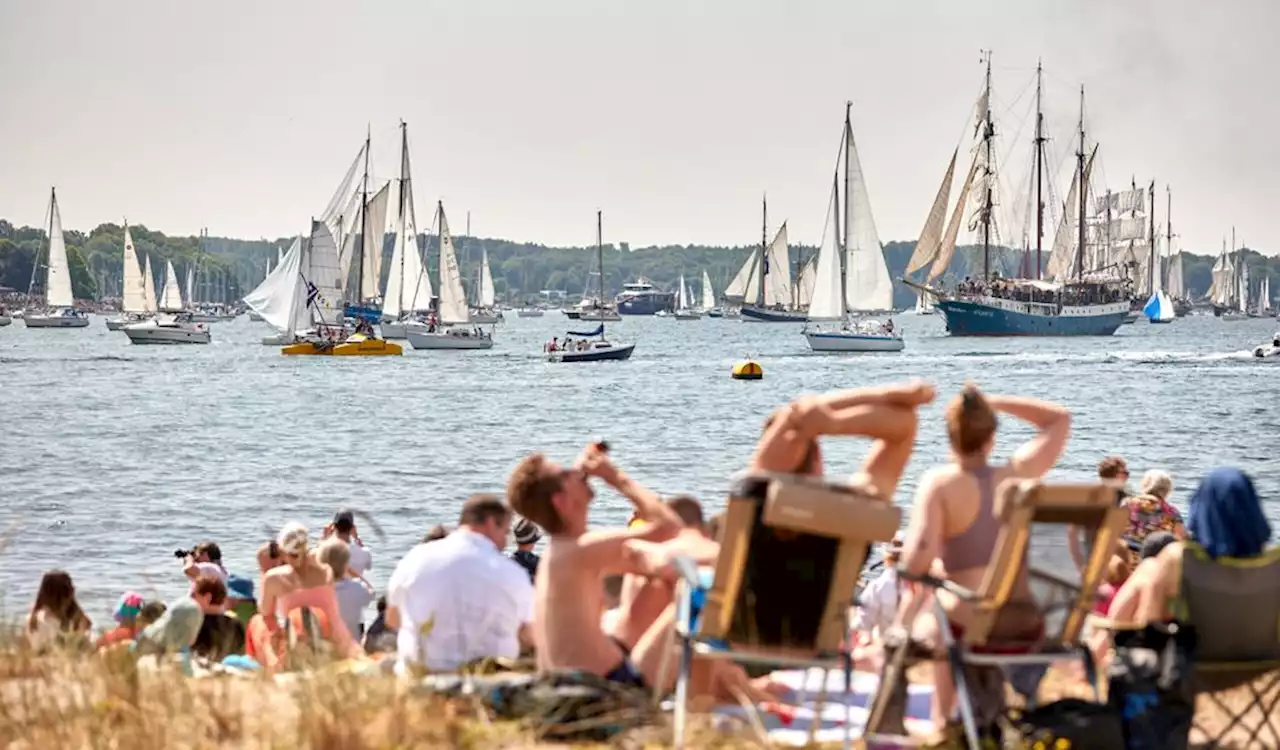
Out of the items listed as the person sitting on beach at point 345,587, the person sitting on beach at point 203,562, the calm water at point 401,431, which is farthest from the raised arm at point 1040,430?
the person sitting on beach at point 203,562

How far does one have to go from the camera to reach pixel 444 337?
89.2m

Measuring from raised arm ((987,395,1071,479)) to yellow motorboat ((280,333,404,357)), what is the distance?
75.3 m

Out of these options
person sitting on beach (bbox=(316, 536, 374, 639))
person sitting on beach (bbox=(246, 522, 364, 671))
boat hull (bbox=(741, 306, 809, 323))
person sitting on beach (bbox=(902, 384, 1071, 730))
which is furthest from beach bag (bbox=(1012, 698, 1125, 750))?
boat hull (bbox=(741, 306, 809, 323))

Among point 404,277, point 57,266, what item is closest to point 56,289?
point 57,266

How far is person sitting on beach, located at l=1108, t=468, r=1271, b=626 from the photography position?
231 inches

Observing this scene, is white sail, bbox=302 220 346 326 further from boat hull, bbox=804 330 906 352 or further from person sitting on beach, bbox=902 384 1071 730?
person sitting on beach, bbox=902 384 1071 730

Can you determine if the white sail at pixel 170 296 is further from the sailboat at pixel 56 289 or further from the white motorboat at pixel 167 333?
the white motorboat at pixel 167 333

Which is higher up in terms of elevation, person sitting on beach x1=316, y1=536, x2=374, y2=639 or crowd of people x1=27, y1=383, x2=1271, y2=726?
crowd of people x1=27, y1=383, x2=1271, y2=726

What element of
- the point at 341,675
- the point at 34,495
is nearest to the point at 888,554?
the point at 341,675

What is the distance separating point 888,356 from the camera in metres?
81.5

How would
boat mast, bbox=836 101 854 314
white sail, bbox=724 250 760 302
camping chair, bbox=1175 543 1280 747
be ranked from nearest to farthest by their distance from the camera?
camping chair, bbox=1175 543 1280 747, boat mast, bbox=836 101 854 314, white sail, bbox=724 250 760 302

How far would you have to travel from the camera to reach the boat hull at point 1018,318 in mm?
109562

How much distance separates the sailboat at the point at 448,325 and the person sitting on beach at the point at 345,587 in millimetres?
78072

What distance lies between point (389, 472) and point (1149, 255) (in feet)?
419
